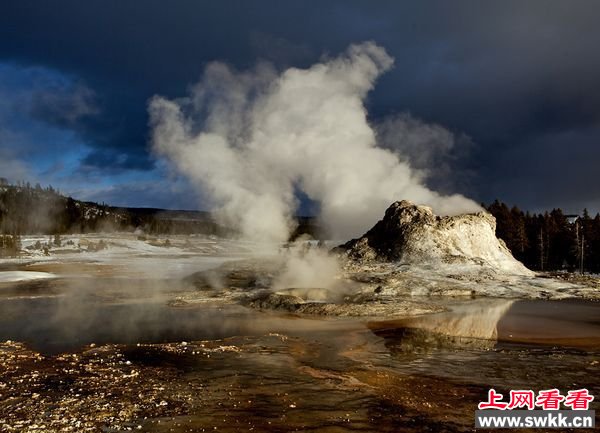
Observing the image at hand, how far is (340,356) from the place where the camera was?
502 inches

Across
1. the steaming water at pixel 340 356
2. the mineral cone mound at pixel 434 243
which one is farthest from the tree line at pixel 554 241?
the steaming water at pixel 340 356

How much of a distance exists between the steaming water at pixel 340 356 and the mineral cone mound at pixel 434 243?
7875 millimetres

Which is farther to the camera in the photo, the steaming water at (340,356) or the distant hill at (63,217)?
the distant hill at (63,217)

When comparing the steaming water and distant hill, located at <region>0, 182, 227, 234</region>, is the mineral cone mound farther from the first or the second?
distant hill, located at <region>0, 182, 227, 234</region>

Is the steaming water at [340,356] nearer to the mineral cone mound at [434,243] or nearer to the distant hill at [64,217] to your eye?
the mineral cone mound at [434,243]

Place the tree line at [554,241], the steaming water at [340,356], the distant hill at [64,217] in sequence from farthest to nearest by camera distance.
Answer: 1. the distant hill at [64,217]
2. the tree line at [554,241]
3. the steaming water at [340,356]

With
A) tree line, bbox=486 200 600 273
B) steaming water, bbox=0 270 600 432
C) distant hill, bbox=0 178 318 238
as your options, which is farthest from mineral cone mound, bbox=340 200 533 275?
distant hill, bbox=0 178 318 238

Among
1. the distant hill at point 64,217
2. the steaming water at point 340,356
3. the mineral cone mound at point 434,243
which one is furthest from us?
the distant hill at point 64,217

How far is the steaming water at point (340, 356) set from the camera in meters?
8.26

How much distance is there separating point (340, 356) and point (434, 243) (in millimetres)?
20317

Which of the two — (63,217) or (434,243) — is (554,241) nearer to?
(434,243)

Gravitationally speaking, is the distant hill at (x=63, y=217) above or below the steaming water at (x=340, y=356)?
above

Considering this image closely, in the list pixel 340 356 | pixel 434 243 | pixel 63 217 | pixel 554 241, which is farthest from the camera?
pixel 63 217

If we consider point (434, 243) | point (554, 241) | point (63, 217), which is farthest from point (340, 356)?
point (63, 217)
